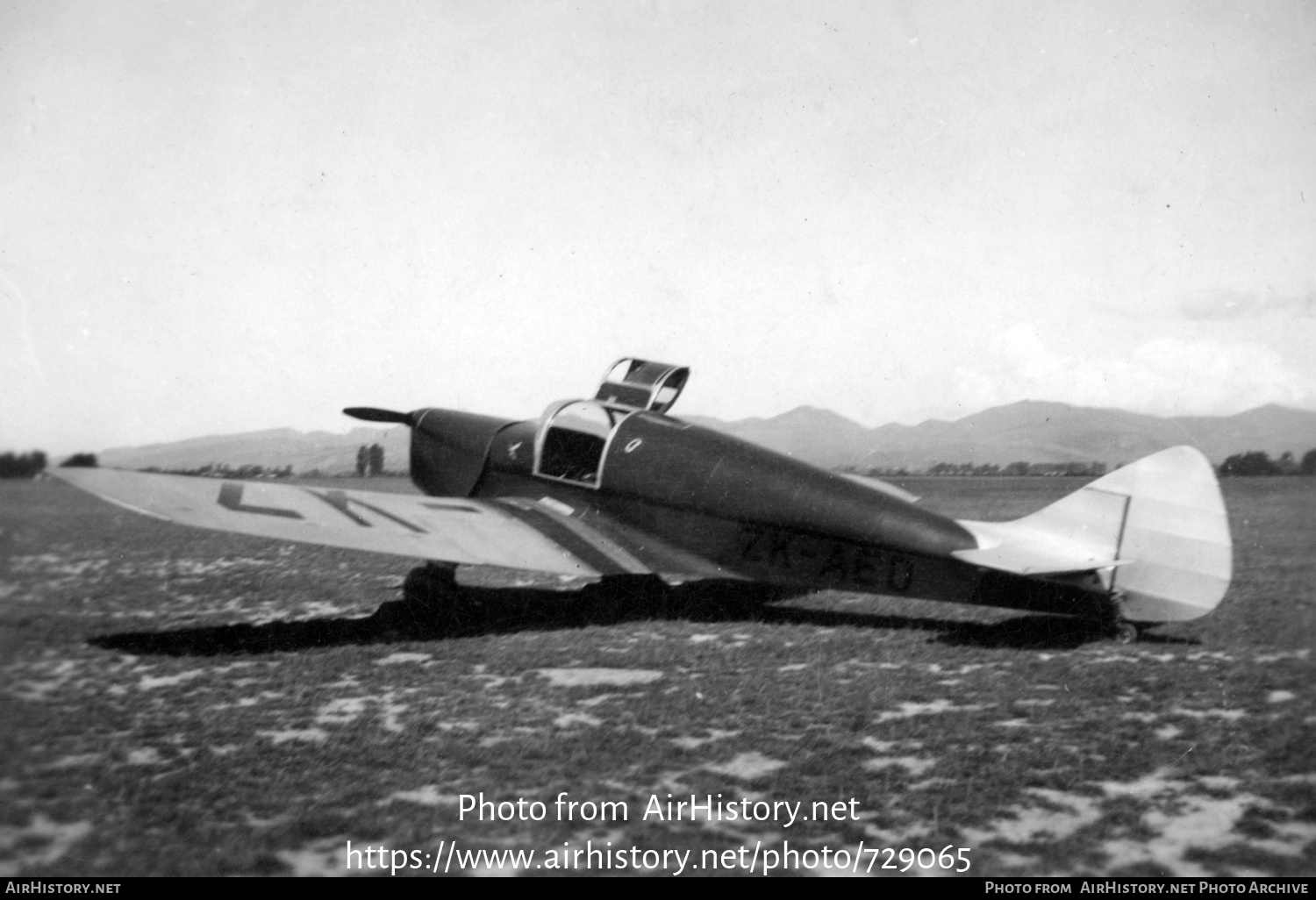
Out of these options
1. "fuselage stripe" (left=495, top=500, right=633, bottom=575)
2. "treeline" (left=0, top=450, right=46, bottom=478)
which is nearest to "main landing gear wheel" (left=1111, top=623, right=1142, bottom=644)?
"fuselage stripe" (left=495, top=500, right=633, bottom=575)

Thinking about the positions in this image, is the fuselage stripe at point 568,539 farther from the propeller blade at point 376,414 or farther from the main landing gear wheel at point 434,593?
the propeller blade at point 376,414

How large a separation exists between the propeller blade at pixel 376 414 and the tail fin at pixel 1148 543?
5.98 meters

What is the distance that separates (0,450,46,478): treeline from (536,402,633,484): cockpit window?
359cm

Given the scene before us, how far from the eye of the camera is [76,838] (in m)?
2.90

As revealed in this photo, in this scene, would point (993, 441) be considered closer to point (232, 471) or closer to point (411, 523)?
point (232, 471)

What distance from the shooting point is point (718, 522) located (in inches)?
254

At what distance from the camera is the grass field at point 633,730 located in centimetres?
302

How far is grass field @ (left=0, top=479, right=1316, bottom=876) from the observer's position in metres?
3.02

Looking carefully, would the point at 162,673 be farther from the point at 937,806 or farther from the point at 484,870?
the point at 937,806

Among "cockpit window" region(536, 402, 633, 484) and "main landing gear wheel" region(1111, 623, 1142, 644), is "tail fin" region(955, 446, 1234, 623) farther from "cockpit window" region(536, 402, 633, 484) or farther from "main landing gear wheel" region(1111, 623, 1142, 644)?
"cockpit window" region(536, 402, 633, 484)

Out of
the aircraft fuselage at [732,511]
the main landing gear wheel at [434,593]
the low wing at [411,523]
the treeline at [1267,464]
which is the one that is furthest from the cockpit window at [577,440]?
the treeline at [1267,464]

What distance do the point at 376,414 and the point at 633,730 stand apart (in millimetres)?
6325
